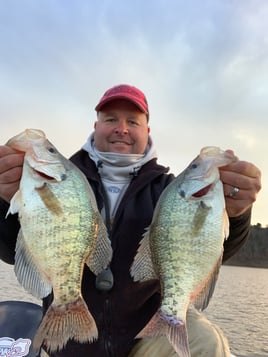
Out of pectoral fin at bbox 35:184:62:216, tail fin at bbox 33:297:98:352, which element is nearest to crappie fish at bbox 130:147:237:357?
tail fin at bbox 33:297:98:352

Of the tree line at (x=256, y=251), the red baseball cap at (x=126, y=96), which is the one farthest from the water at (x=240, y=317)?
the tree line at (x=256, y=251)

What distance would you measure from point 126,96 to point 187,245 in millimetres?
2020

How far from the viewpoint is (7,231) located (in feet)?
12.2

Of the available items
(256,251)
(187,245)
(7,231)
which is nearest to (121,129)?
(7,231)

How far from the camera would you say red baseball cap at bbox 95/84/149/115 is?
14.5ft

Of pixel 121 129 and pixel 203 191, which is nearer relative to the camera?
pixel 203 191

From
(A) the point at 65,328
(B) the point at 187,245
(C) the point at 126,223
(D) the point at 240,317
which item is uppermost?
(C) the point at 126,223

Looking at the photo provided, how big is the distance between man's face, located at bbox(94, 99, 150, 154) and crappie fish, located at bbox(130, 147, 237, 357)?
1.43m

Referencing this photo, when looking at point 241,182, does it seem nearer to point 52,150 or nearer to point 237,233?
point 237,233

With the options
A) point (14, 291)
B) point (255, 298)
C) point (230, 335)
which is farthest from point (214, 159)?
point (255, 298)

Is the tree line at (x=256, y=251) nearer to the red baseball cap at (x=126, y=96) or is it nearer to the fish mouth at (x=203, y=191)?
the red baseball cap at (x=126, y=96)

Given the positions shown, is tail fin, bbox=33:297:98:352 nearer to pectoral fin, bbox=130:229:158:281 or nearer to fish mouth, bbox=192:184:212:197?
pectoral fin, bbox=130:229:158:281

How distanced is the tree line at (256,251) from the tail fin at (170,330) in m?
60.2

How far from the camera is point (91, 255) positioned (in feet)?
9.68
